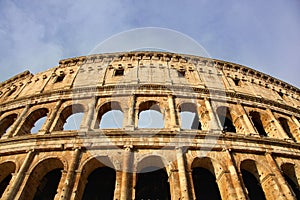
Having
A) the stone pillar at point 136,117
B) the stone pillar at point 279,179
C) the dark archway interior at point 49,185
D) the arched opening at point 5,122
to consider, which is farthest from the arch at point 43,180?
the stone pillar at point 279,179

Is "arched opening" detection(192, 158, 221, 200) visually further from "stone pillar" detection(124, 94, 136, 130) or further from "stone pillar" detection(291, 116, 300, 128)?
"stone pillar" detection(291, 116, 300, 128)

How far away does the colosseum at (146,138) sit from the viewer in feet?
28.8

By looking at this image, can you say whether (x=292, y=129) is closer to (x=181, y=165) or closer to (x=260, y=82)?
(x=260, y=82)

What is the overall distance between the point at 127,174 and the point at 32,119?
722 cm

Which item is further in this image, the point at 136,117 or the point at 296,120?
the point at 296,120

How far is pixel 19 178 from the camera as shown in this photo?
859 centimetres

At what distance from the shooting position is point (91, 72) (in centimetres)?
1489

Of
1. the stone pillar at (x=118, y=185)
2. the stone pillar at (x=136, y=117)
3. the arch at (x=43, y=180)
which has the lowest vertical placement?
the stone pillar at (x=118, y=185)

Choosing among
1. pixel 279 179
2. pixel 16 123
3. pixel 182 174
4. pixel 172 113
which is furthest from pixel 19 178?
pixel 279 179

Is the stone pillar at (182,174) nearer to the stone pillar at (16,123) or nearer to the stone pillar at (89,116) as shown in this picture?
the stone pillar at (89,116)

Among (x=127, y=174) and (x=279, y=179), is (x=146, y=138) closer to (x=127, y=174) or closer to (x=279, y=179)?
(x=127, y=174)

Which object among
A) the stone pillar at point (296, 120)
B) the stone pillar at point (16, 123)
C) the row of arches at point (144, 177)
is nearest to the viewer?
the row of arches at point (144, 177)

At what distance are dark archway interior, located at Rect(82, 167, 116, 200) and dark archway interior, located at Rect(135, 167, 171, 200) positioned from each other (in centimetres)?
130

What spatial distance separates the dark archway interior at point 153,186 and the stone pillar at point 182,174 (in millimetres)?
1865
